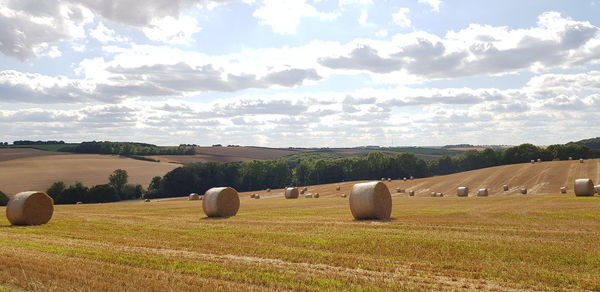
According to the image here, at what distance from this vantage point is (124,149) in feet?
424

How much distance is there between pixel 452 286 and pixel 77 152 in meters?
124

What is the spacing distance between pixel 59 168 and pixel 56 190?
52.8 feet

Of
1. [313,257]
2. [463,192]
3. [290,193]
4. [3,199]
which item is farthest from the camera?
[3,199]

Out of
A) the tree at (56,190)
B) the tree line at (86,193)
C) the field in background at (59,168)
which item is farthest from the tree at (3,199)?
the tree at (56,190)

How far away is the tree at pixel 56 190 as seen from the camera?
7600 centimetres

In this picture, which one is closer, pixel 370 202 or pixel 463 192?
pixel 370 202

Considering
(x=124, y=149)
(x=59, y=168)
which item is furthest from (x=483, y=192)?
(x=124, y=149)

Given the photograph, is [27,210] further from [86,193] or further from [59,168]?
[59,168]

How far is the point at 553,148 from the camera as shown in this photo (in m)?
101

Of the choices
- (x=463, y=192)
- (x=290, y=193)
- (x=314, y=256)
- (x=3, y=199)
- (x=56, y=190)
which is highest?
(x=314, y=256)

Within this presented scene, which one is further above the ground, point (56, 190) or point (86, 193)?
point (56, 190)

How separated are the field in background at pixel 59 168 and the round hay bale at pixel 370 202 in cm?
6223

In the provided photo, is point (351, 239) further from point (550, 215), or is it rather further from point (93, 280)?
point (550, 215)

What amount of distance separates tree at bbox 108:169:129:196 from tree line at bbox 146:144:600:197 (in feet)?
26.4
